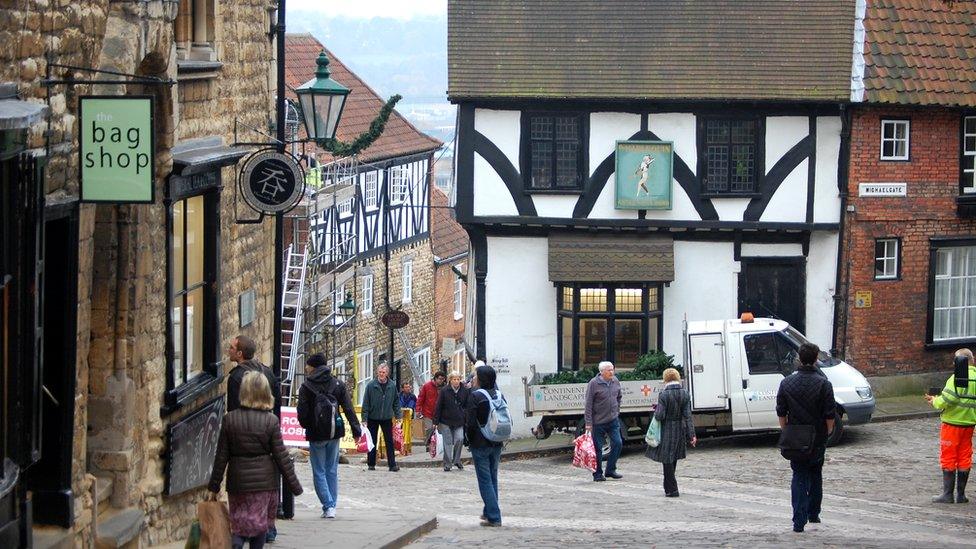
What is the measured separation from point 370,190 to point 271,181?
27.9 m

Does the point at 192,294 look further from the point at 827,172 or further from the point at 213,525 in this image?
the point at 827,172

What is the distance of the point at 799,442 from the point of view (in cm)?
1292

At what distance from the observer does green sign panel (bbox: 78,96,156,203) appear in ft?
30.6

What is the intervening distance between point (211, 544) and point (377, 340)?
3194cm

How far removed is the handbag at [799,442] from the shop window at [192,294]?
4984 mm

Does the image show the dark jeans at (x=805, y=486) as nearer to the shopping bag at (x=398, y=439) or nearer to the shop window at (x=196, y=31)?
the shop window at (x=196, y=31)

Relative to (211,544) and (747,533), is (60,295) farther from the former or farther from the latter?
(747,533)

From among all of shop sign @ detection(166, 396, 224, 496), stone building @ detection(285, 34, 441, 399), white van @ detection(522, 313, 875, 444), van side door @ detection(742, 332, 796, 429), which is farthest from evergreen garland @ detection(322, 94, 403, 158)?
shop sign @ detection(166, 396, 224, 496)

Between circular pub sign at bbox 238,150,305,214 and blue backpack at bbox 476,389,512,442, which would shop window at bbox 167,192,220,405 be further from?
blue backpack at bbox 476,389,512,442

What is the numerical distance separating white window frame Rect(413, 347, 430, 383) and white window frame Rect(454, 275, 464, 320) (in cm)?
490

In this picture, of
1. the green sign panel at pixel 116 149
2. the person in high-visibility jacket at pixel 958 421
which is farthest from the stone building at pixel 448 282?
the green sign panel at pixel 116 149

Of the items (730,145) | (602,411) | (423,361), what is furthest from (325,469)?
(423,361)

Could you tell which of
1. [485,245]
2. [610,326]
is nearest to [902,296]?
[610,326]

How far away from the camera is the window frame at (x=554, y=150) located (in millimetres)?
26562
